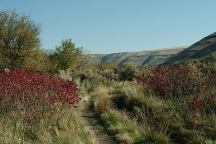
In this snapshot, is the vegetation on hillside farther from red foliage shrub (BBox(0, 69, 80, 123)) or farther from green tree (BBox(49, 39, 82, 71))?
green tree (BBox(49, 39, 82, 71))

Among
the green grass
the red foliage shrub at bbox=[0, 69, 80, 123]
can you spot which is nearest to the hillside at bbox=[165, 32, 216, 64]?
the red foliage shrub at bbox=[0, 69, 80, 123]

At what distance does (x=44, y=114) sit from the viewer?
1159cm

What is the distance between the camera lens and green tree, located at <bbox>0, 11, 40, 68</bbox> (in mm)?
36906

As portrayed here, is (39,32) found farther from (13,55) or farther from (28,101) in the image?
(28,101)

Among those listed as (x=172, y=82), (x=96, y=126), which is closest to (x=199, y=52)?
(x=172, y=82)

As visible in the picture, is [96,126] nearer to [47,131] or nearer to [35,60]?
[47,131]

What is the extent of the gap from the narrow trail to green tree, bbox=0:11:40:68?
19.9 metres

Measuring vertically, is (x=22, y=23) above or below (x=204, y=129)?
above

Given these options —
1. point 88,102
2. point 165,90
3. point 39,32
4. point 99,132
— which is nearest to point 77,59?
point 39,32

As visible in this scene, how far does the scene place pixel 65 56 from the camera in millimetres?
45156

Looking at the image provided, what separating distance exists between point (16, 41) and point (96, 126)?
82.4 ft

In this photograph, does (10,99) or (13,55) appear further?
(13,55)

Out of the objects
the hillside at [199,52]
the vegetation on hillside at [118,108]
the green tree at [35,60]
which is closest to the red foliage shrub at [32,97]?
the vegetation on hillside at [118,108]

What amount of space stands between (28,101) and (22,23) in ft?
88.9
